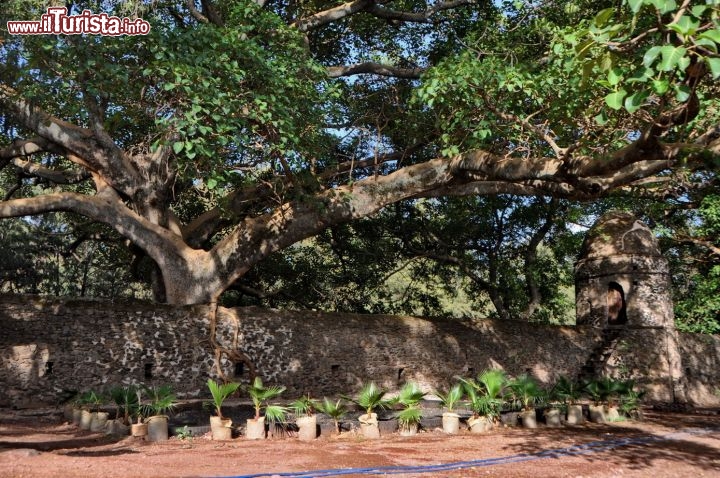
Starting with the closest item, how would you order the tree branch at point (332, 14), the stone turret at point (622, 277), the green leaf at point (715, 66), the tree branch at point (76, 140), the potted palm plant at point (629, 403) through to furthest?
the green leaf at point (715, 66) → the potted palm plant at point (629, 403) → the tree branch at point (76, 140) → the tree branch at point (332, 14) → the stone turret at point (622, 277)

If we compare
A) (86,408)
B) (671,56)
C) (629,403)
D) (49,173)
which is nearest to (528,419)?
(629,403)

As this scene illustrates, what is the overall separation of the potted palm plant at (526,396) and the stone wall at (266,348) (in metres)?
4.05

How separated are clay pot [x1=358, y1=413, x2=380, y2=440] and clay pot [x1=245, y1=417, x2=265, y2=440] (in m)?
1.39

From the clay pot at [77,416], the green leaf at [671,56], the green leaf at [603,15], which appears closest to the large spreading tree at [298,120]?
the green leaf at [603,15]

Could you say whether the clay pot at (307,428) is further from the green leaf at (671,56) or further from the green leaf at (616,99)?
the green leaf at (671,56)

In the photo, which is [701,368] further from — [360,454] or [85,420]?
[85,420]

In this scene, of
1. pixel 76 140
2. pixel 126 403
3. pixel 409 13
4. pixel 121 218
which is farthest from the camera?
pixel 409 13

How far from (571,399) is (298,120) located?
7.08 meters

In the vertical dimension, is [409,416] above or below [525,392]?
below

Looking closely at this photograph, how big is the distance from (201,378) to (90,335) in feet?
7.14

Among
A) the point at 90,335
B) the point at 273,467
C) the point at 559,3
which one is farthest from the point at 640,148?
the point at 90,335

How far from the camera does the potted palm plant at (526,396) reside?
33.6 feet

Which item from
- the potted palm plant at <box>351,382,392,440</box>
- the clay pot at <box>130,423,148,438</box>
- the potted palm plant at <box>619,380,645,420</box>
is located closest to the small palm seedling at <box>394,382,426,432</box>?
the potted palm plant at <box>351,382,392,440</box>

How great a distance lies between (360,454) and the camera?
24.2 ft
